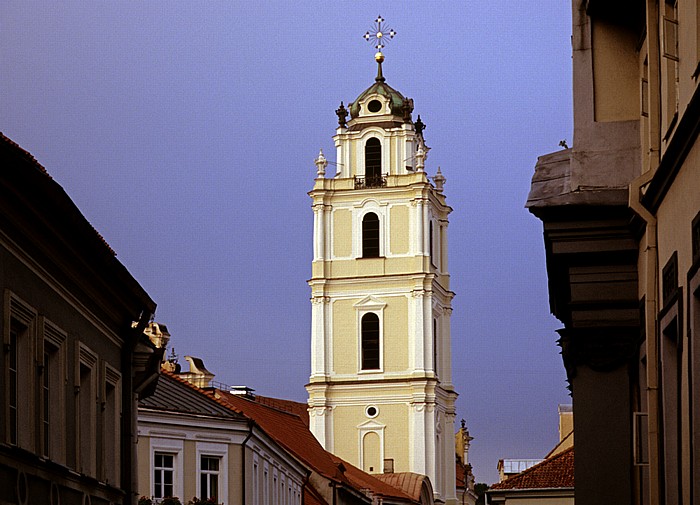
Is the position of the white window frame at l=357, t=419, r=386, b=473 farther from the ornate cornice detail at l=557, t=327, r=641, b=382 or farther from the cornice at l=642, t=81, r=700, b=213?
the cornice at l=642, t=81, r=700, b=213

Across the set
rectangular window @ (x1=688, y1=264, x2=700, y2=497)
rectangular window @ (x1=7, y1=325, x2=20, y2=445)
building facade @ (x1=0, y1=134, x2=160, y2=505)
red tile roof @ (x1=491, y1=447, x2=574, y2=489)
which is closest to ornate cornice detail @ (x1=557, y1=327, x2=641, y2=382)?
rectangular window @ (x1=688, y1=264, x2=700, y2=497)

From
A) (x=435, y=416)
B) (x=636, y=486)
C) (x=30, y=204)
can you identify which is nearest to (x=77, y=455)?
(x=30, y=204)

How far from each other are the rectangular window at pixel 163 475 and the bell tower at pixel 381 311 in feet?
179

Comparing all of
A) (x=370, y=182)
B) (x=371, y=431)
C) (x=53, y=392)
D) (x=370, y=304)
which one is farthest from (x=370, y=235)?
(x=53, y=392)

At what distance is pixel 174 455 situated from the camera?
38250 mm

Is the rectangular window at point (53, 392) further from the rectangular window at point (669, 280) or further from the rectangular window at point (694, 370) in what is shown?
the rectangular window at point (694, 370)

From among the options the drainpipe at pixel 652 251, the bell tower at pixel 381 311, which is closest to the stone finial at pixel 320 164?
the bell tower at pixel 381 311

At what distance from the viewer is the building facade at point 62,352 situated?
54.9ft

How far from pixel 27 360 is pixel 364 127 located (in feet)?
263

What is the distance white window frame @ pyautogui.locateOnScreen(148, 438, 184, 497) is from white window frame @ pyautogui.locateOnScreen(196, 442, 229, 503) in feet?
1.90

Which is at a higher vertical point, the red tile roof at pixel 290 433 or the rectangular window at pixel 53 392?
the red tile roof at pixel 290 433

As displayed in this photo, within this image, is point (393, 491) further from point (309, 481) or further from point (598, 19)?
point (598, 19)

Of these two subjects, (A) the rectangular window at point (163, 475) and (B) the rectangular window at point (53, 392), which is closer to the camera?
(B) the rectangular window at point (53, 392)

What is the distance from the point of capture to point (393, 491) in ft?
269
